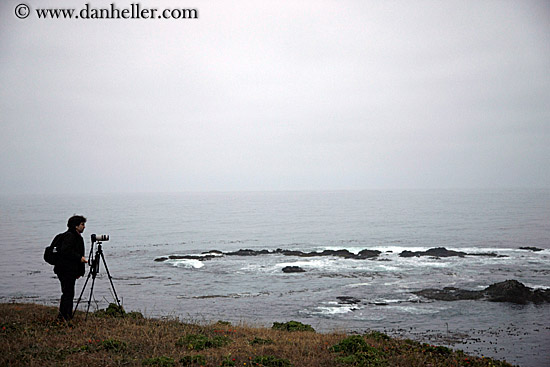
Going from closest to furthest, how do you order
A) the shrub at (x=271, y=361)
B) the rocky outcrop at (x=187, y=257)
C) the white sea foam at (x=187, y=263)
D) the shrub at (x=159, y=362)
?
the shrub at (x=159, y=362) < the shrub at (x=271, y=361) < the white sea foam at (x=187, y=263) < the rocky outcrop at (x=187, y=257)

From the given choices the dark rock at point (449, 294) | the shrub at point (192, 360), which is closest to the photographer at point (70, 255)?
the shrub at point (192, 360)

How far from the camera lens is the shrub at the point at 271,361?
8.23 m

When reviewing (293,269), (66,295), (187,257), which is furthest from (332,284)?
(66,295)

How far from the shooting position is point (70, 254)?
986 centimetres

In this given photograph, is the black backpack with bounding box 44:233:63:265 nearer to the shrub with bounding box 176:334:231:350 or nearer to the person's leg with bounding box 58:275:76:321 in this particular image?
the person's leg with bounding box 58:275:76:321

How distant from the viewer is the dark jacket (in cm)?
985

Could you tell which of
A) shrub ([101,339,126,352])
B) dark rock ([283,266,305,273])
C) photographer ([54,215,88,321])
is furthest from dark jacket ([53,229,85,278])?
dark rock ([283,266,305,273])

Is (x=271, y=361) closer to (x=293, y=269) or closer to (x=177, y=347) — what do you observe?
(x=177, y=347)

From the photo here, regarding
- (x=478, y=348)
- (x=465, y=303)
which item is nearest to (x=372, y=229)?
(x=465, y=303)

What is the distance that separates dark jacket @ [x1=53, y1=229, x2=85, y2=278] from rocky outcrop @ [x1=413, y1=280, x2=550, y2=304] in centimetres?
2140

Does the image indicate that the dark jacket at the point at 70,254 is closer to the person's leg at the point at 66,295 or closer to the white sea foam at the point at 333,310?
the person's leg at the point at 66,295

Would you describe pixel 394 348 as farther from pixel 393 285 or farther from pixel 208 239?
pixel 208 239

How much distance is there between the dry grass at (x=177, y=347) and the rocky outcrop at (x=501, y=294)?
50.5 feet

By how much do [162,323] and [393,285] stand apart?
20.8 m
